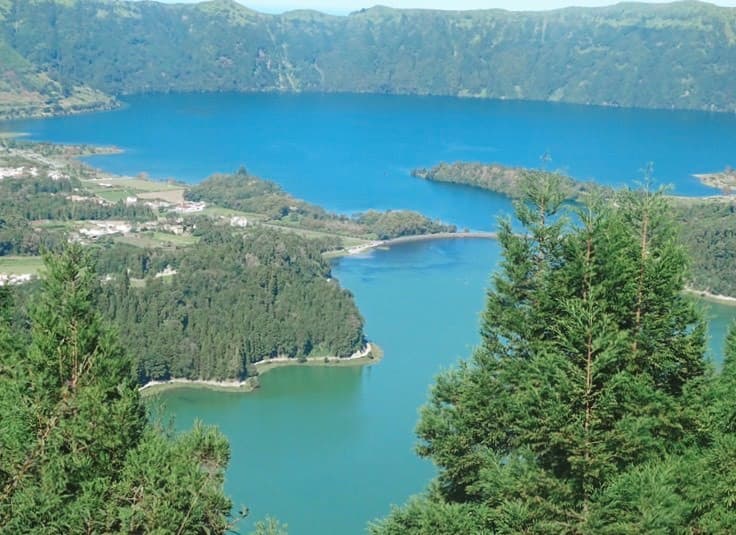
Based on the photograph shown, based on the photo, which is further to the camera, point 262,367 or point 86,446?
point 262,367

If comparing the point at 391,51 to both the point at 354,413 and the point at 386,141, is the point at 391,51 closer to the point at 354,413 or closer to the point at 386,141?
the point at 386,141

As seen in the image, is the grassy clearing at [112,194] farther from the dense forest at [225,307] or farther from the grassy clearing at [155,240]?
the dense forest at [225,307]

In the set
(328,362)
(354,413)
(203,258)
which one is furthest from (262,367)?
(203,258)

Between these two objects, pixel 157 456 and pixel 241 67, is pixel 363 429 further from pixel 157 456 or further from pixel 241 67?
pixel 241 67

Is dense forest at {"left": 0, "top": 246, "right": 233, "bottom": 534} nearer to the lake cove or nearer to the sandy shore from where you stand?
the sandy shore

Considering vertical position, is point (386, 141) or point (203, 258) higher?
point (386, 141)

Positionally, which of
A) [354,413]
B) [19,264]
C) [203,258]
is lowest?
[354,413]
